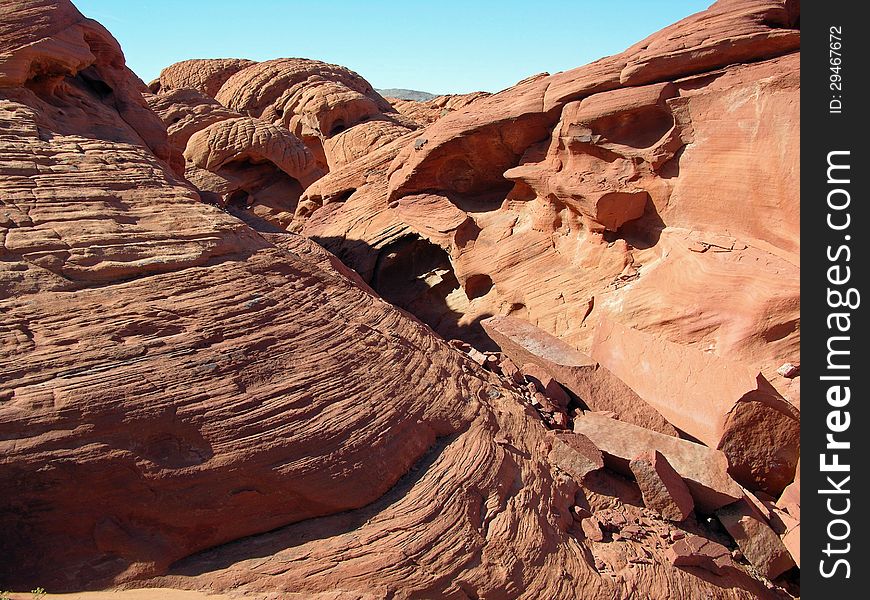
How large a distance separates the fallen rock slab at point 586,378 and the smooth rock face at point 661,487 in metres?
1.19

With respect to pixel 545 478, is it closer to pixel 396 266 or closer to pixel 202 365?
pixel 202 365

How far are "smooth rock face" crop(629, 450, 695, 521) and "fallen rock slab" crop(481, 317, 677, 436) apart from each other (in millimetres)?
1193

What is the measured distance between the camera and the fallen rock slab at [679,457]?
4.68 meters

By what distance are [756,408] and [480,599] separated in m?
2.96

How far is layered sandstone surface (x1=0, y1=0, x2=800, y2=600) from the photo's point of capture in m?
3.50

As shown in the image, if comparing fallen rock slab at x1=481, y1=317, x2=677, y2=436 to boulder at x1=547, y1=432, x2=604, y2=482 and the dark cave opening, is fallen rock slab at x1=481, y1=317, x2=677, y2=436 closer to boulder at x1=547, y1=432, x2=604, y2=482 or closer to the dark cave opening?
boulder at x1=547, y1=432, x2=604, y2=482

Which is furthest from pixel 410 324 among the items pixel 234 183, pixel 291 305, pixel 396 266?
pixel 234 183

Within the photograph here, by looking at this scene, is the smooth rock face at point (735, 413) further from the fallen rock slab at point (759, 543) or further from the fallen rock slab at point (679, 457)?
the fallen rock slab at point (759, 543)

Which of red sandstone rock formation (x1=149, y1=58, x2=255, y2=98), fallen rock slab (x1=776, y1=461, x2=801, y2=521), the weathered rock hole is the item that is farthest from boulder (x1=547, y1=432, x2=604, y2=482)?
red sandstone rock formation (x1=149, y1=58, x2=255, y2=98)

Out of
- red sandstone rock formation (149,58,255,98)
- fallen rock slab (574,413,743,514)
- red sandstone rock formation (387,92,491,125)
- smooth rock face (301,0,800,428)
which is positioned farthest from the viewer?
red sandstone rock formation (149,58,255,98)

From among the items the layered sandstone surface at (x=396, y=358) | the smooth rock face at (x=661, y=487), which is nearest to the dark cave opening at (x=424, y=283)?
the layered sandstone surface at (x=396, y=358)

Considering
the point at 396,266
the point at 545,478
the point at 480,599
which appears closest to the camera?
the point at 480,599
